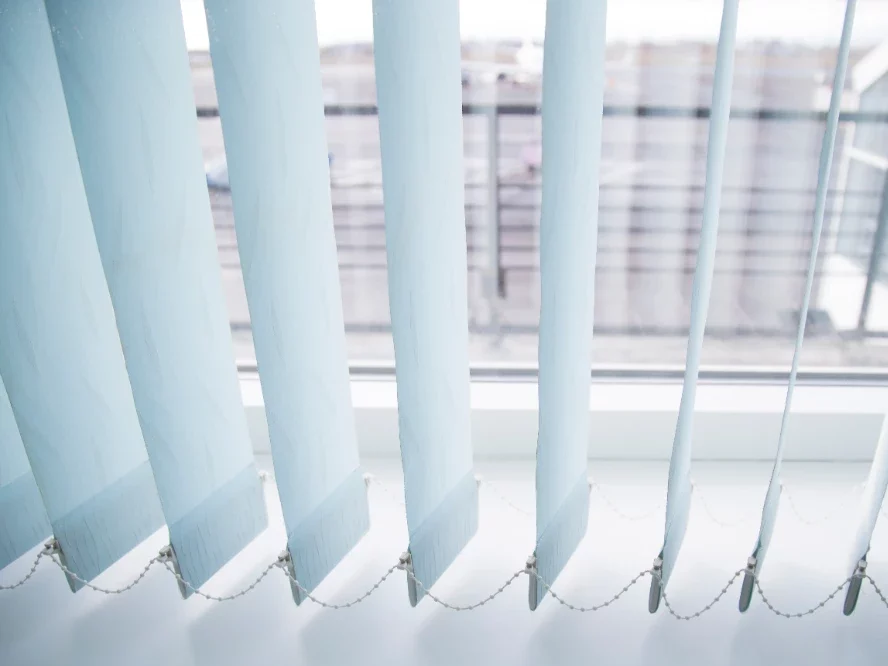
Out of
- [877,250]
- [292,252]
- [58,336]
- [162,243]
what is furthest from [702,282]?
[877,250]

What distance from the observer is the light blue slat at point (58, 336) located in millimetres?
604

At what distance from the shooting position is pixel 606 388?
0.95m

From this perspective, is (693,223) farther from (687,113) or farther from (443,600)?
(443,600)

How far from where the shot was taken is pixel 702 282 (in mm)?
581

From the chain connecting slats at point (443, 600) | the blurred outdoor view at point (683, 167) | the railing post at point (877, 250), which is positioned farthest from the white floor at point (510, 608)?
the railing post at point (877, 250)

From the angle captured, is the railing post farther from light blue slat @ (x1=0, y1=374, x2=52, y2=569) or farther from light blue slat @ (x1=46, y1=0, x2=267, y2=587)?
light blue slat @ (x1=0, y1=374, x2=52, y2=569)

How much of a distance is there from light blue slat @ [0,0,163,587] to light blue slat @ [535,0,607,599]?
0.44m

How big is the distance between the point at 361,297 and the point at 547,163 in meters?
1.06

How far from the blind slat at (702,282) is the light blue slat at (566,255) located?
89 mm

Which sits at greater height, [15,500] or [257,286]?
[257,286]

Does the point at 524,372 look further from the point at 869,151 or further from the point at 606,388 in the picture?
the point at 869,151

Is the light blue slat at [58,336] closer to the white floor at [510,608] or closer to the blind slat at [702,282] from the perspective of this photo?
the white floor at [510,608]

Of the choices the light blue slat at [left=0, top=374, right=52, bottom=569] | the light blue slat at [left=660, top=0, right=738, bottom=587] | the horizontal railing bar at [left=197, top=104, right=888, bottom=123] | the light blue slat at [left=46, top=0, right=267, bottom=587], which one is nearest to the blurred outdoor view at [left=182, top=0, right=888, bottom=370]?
the horizontal railing bar at [left=197, top=104, right=888, bottom=123]

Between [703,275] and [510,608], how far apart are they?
0.43 m
